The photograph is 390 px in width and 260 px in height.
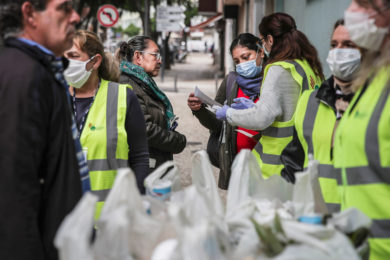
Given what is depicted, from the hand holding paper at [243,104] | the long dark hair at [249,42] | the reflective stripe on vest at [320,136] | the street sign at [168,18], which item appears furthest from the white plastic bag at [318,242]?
the street sign at [168,18]

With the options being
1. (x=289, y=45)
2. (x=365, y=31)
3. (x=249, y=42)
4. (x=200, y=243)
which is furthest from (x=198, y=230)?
(x=249, y=42)

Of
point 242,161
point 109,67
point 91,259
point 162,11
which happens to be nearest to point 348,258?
point 242,161

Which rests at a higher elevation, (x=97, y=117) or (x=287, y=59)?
(x=287, y=59)

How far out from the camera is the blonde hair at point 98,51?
3246 millimetres

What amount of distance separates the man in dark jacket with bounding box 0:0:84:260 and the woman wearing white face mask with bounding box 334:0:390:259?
1.11 metres

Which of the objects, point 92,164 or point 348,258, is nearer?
point 348,258

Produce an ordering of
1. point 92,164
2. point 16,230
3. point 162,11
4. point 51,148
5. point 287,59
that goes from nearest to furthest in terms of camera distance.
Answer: point 16,230 < point 51,148 < point 92,164 < point 287,59 < point 162,11

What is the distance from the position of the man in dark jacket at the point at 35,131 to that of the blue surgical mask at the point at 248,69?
98.3 inches

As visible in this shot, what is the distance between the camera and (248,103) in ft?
12.7

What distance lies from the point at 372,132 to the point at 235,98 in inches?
95.2

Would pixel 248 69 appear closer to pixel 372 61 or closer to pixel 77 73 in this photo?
pixel 77 73

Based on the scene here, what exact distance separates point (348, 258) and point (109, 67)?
2.11m

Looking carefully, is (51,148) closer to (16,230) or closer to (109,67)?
(16,230)

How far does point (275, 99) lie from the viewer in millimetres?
3457
